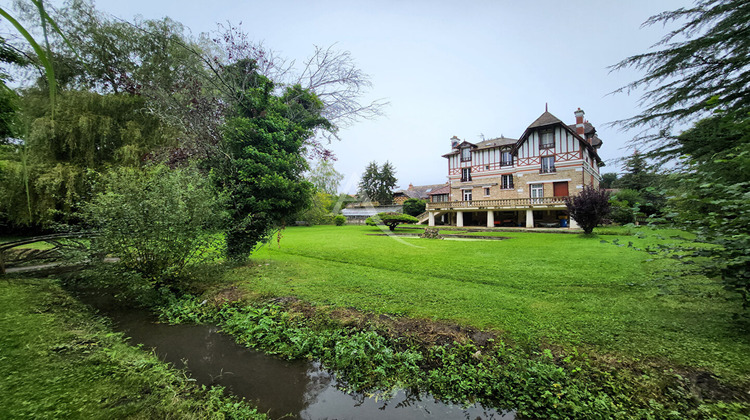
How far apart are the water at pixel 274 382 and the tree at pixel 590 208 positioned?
1270 cm

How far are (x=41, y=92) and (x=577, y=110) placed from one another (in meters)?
30.6

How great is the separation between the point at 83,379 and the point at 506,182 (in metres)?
25.1

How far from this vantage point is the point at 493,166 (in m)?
24.2

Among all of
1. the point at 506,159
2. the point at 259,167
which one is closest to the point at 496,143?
the point at 506,159

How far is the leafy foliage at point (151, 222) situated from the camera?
15.5 ft

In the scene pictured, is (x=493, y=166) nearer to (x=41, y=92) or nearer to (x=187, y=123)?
(x=187, y=123)

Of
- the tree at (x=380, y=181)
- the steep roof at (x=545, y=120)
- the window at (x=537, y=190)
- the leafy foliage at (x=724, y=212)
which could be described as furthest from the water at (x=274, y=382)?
→ the tree at (x=380, y=181)

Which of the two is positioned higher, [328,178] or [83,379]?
[328,178]

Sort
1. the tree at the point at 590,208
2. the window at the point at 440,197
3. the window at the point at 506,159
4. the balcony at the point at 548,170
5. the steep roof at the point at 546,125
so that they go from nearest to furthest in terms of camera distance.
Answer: the tree at the point at 590,208 < the steep roof at the point at 546,125 < the balcony at the point at 548,170 < the window at the point at 506,159 < the window at the point at 440,197

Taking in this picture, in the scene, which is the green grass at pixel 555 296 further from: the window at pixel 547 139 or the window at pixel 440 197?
the window at pixel 440 197

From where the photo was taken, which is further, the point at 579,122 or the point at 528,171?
the point at 528,171

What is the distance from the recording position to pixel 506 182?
23.3m

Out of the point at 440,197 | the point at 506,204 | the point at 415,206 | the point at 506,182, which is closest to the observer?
the point at 506,204

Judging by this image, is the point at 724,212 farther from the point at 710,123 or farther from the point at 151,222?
the point at 151,222
